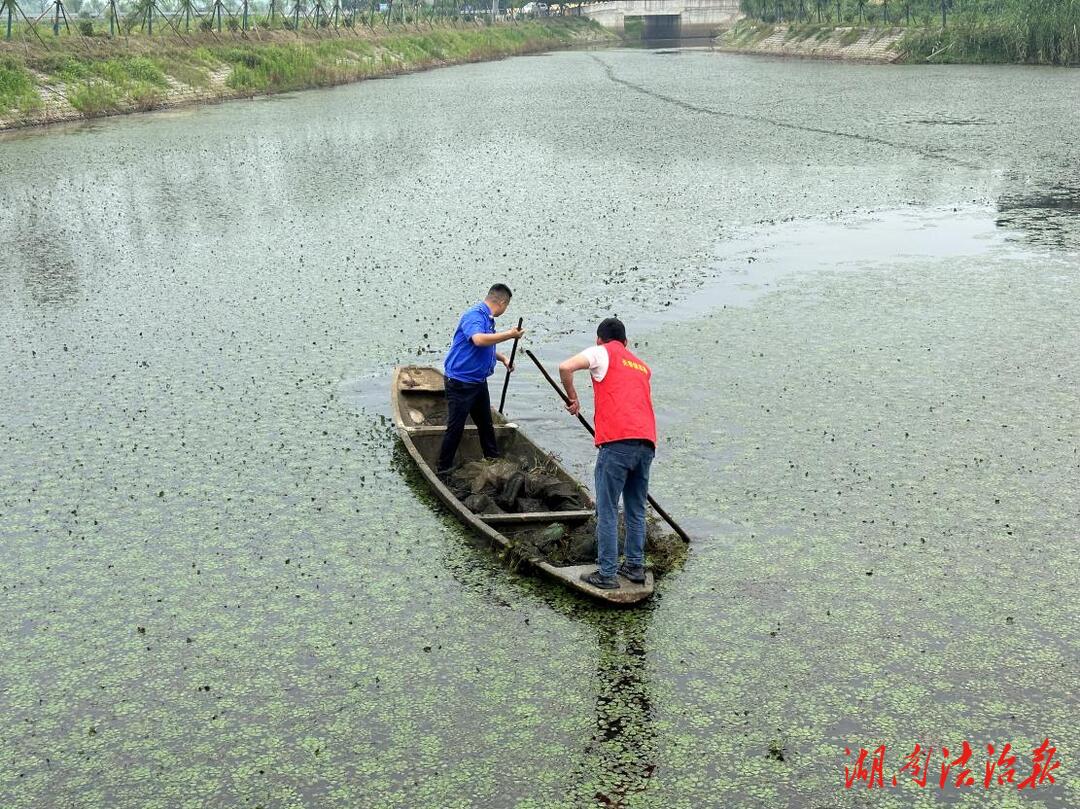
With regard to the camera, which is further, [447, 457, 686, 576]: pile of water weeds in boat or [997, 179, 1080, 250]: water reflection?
[997, 179, 1080, 250]: water reflection

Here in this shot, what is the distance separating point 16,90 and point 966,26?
205 feet

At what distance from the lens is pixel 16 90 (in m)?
48.7

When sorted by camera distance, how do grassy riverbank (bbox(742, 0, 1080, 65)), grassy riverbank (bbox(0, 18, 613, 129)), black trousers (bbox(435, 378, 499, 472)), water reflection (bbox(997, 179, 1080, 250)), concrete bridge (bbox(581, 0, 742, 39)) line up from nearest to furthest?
black trousers (bbox(435, 378, 499, 472)), water reflection (bbox(997, 179, 1080, 250)), grassy riverbank (bbox(0, 18, 613, 129)), grassy riverbank (bbox(742, 0, 1080, 65)), concrete bridge (bbox(581, 0, 742, 39))

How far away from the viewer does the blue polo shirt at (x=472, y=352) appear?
13383 mm

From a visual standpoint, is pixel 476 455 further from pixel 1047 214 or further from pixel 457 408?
pixel 1047 214

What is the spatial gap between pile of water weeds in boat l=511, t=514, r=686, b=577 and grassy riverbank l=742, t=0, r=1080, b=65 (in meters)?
68.9

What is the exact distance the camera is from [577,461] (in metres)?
14.5

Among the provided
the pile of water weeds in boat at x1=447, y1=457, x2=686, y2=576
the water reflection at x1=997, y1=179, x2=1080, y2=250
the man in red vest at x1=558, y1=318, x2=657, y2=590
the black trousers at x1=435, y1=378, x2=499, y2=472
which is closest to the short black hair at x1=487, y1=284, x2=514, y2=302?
the black trousers at x1=435, y1=378, x2=499, y2=472

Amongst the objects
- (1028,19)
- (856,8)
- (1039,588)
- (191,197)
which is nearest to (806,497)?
(1039,588)

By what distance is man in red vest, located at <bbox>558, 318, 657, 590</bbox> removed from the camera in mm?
10250

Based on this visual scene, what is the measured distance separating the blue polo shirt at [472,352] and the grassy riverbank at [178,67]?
40.5 meters

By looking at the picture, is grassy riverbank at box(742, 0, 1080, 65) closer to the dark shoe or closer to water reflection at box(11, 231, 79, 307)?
water reflection at box(11, 231, 79, 307)

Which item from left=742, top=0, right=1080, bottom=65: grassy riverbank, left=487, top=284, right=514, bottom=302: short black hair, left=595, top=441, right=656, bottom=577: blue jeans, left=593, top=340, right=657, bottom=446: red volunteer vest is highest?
left=742, top=0, right=1080, bottom=65: grassy riverbank

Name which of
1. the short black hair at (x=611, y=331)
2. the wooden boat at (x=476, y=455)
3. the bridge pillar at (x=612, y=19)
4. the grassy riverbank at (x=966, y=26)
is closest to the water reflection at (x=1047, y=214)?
the wooden boat at (x=476, y=455)
